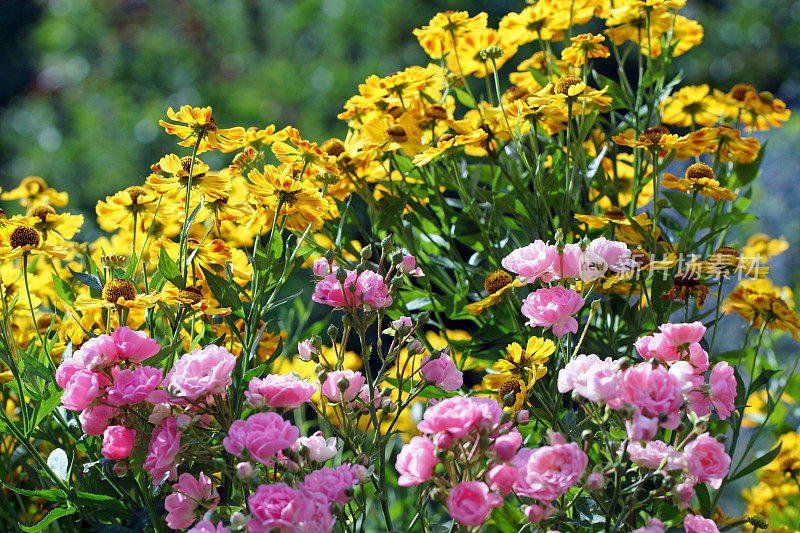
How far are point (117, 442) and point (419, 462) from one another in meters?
0.22

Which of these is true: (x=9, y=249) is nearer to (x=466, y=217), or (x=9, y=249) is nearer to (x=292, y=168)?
(x=292, y=168)

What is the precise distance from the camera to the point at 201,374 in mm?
499

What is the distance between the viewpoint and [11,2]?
6.07 m

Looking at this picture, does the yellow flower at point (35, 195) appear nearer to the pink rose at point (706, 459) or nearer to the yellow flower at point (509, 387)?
the yellow flower at point (509, 387)

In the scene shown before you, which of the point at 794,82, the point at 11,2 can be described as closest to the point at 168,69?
the point at 11,2

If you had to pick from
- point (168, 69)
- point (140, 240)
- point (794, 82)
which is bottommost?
point (794, 82)

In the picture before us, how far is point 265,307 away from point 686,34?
640 millimetres

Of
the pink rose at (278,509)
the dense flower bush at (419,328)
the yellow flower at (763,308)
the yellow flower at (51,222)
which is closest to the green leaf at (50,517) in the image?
the dense flower bush at (419,328)

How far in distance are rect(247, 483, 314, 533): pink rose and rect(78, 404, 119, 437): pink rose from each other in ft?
0.52

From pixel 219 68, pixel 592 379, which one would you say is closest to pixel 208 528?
pixel 592 379

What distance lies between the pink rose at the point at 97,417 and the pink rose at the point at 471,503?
261mm

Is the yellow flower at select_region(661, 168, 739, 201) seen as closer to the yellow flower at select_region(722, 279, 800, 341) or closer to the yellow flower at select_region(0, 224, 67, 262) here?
the yellow flower at select_region(722, 279, 800, 341)

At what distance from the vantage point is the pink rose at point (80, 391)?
0.51m

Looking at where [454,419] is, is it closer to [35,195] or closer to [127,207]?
[127,207]
